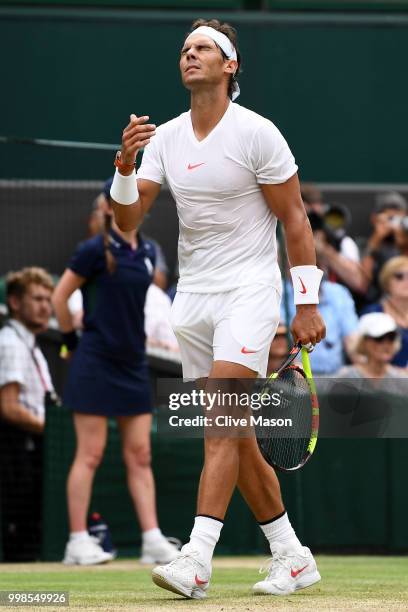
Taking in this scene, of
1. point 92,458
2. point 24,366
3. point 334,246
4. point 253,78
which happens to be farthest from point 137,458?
point 253,78

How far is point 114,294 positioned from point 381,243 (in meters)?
3.56

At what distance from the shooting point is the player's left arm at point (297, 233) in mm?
6414

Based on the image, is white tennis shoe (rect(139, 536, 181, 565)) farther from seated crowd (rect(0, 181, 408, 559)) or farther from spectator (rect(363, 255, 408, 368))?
spectator (rect(363, 255, 408, 368))

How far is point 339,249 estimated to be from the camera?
12.2m

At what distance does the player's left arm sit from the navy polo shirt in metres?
3.13

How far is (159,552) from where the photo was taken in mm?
9492

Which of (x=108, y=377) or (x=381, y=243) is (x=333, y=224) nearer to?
(x=381, y=243)

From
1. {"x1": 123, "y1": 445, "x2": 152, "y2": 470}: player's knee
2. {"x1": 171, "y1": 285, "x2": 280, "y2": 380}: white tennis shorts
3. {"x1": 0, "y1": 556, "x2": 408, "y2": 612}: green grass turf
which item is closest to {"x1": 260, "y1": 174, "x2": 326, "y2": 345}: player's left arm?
{"x1": 171, "y1": 285, "x2": 280, "y2": 380}: white tennis shorts

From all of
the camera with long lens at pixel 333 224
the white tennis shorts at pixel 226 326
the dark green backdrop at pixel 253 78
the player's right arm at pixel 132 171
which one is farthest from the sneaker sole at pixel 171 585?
the dark green backdrop at pixel 253 78

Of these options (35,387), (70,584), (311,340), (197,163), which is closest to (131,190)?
(197,163)

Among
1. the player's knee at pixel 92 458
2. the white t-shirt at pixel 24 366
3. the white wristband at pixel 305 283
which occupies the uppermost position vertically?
the white wristband at pixel 305 283

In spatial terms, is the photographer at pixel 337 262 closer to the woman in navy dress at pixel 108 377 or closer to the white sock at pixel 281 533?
the woman in navy dress at pixel 108 377

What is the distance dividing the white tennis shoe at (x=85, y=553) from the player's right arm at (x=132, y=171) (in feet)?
10.9

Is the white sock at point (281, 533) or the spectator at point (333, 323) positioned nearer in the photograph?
the white sock at point (281, 533)
